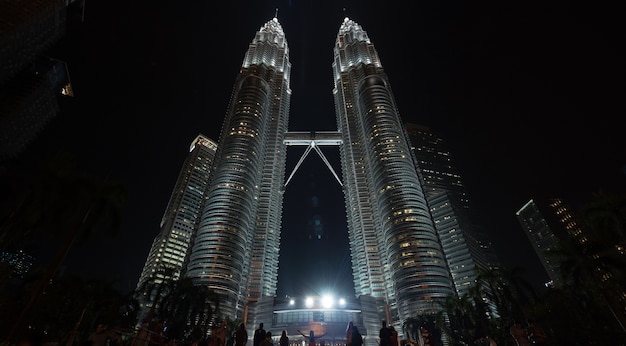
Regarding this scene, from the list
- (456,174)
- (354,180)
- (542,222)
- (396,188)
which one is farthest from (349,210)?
(542,222)

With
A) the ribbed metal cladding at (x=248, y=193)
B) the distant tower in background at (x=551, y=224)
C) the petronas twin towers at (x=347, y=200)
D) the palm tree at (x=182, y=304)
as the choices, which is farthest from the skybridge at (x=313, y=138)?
the palm tree at (x=182, y=304)

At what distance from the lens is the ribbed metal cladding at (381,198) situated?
105 metres

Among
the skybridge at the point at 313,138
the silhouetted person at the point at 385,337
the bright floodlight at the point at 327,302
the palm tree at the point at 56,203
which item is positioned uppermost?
the skybridge at the point at 313,138

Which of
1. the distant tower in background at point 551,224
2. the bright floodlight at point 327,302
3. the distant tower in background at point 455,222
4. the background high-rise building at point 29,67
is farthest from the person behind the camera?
the distant tower in background at point 551,224

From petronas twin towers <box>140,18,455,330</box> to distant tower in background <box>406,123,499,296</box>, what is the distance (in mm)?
24841

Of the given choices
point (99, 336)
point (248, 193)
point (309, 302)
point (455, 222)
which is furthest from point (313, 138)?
point (99, 336)

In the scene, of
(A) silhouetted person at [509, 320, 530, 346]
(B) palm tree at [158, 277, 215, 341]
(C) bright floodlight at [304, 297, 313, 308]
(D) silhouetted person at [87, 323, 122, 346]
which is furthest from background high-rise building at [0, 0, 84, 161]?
(A) silhouetted person at [509, 320, 530, 346]

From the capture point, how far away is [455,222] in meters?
159

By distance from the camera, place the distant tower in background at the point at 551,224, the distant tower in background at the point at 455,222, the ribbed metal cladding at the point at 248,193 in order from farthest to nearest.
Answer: the distant tower in background at the point at 551,224 → the distant tower in background at the point at 455,222 → the ribbed metal cladding at the point at 248,193

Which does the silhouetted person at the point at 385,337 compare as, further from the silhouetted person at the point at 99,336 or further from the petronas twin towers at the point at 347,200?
the petronas twin towers at the point at 347,200

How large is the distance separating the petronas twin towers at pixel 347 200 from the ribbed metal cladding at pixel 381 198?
→ 402mm

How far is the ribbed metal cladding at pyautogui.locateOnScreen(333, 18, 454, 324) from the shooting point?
105 metres

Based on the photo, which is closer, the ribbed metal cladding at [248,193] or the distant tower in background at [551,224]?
the ribbed metal cladding at [248,193]

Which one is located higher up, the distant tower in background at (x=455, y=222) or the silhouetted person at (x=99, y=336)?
the distant tower in background at (x=455, y=222)
